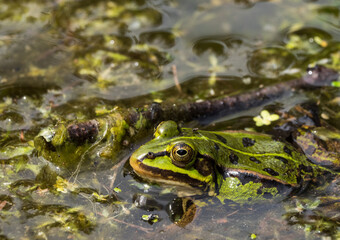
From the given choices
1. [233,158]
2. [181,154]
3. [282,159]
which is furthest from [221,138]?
[282,159]

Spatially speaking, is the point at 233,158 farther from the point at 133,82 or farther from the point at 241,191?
the point at 133,82

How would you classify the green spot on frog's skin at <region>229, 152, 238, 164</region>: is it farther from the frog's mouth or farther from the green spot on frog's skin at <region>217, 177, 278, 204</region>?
the frog's mouth

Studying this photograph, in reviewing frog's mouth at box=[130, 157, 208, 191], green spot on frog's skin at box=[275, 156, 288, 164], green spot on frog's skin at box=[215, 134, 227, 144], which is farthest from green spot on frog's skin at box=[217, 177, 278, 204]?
green spot on frog's skin at box=[215, 134, 227, 144]

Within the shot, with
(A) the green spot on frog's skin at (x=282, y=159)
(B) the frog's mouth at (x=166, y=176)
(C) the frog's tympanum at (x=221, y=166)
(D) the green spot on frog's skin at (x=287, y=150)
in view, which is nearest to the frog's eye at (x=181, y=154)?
(C) the frog's tympanum at (x=221, y=166)

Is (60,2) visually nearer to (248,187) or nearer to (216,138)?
(216,138)

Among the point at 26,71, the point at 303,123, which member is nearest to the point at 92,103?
the point at 26,71
